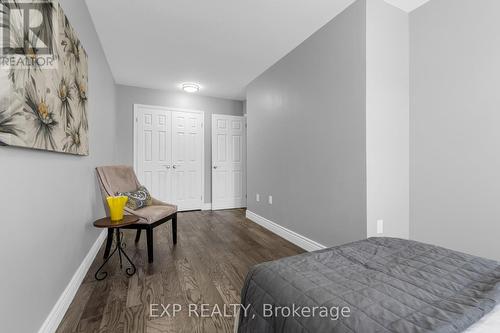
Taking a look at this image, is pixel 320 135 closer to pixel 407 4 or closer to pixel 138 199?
pixel 407 4

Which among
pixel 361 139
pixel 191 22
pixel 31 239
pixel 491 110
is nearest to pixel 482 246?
pixel 491 110

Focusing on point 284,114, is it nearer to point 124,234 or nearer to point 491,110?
point 491,110

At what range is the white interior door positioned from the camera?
4.98 m

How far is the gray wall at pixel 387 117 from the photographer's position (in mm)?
2037

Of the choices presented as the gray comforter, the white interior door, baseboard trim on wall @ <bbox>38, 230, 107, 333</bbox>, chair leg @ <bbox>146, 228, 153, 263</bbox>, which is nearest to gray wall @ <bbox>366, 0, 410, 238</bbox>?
the gray comforter

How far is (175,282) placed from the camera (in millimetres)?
1963

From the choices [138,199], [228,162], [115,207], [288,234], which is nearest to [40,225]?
[115,207]

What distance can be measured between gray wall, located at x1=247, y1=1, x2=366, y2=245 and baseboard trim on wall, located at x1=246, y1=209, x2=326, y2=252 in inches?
2.7

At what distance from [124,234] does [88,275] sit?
1.17 metres

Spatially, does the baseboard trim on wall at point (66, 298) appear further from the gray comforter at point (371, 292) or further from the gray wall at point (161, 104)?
the gray wall at point (161, 104)

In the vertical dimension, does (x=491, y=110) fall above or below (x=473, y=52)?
below

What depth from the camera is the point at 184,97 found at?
4766 millimetres

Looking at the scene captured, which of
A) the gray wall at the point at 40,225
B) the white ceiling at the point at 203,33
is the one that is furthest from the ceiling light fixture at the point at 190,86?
the gray wall at the point at 40,225

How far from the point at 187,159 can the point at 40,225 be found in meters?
3.54
